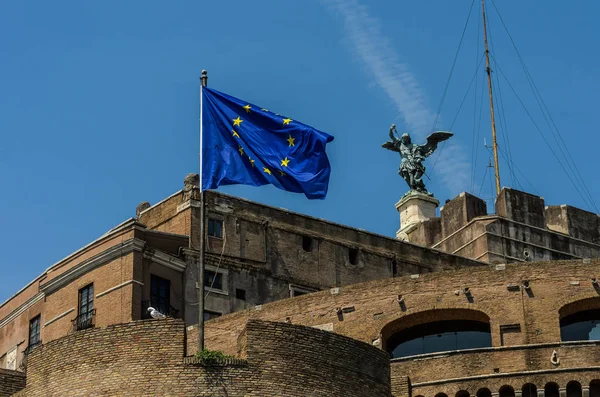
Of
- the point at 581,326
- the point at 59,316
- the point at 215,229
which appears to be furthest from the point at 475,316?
the point at 59,316

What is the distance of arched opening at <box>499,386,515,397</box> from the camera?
153 ft

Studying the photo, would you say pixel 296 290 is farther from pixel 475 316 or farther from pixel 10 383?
pixel 10 383

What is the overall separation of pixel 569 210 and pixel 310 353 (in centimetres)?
4161

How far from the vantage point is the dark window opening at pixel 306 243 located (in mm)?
63375

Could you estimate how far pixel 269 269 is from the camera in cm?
6188

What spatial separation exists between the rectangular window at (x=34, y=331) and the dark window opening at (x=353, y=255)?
1251 centimetres

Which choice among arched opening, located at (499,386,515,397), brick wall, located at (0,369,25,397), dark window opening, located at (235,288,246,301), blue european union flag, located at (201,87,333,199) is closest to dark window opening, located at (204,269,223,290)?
dark window opening, located at (235,288,246,301)

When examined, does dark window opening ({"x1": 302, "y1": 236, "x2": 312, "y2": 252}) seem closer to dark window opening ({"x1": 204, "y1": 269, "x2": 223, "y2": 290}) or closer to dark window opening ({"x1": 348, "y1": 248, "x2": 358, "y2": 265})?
dark window opening ({"x1": 348, "y1": 248, "x2": 358, "y2": 265})

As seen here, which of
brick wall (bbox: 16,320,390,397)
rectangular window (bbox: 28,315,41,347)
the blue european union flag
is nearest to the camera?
brick wall (bbox: 16,320,390,397)

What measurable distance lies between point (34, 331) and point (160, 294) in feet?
18.3

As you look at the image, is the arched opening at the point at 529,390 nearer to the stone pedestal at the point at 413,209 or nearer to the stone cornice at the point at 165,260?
the stone cornice at the point at 165,260

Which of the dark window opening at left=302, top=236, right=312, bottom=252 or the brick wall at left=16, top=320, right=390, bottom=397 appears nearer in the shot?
the brick wall at left=16, top=320, right=390, bottom=397

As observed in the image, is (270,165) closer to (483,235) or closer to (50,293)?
(50,293)

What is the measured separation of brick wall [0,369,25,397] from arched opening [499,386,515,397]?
47.3 ft
